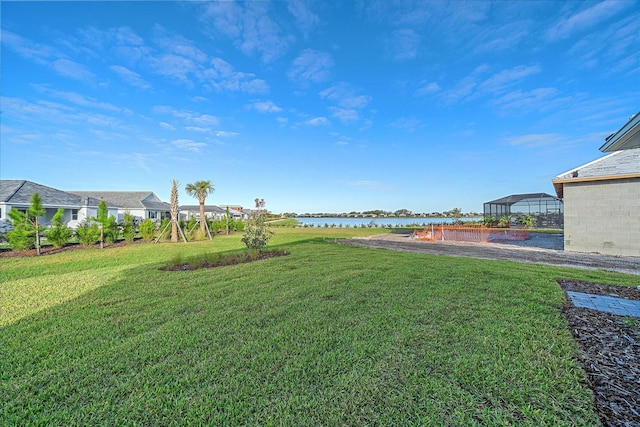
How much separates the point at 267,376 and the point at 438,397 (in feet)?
4.44

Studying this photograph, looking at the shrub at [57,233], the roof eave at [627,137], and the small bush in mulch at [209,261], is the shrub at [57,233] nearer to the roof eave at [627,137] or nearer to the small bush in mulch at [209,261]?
the small bush in mulch at [209,261]

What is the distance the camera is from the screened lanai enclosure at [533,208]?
24.0 metres

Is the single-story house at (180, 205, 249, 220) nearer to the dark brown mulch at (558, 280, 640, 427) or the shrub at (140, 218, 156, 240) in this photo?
the shrub at (140, 218, 156, 240)

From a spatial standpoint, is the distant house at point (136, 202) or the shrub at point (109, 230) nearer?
the shrub at point (109, 230)

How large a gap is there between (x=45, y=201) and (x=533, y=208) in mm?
41238

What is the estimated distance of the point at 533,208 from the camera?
2641 cm

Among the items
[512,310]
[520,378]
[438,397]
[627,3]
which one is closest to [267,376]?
[438,397]

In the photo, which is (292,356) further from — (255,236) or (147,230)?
(147,230)

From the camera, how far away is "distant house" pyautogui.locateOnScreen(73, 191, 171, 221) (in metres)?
28.8

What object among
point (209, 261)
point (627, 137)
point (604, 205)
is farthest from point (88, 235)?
point (604, 205)

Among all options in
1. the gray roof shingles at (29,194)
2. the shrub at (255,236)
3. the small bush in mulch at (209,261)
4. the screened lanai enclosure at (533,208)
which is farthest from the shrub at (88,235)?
the screened lanai enclosure at (533,208)

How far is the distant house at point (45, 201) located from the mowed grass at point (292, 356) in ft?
53.4

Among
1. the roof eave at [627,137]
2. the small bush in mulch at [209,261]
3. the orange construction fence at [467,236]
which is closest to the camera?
the roof eave at [627,137]

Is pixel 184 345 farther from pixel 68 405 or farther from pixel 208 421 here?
pixel 208 421
